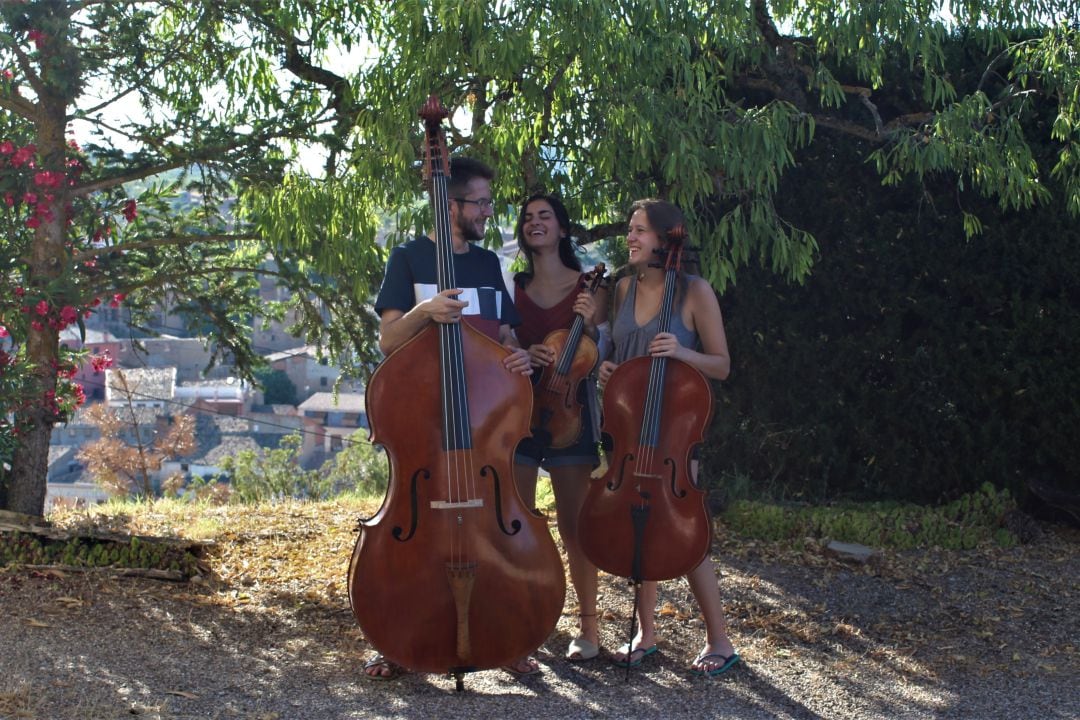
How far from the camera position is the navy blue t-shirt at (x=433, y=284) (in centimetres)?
398

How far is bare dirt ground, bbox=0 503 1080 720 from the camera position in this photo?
12.6 ft

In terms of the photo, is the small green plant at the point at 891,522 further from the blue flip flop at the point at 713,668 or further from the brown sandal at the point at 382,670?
the brown sandal at the point at 382,670

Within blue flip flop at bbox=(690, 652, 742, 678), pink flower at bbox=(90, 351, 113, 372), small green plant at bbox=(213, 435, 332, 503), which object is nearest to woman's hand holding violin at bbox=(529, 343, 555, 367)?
blue flip flop at bbox=(690, 652, 742, 678)

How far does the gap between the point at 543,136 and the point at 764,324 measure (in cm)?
251

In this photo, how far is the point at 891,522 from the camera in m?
6.64

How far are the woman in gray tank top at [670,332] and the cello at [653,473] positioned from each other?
0.46 ft

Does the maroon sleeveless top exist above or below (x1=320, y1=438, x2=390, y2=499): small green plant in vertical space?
above

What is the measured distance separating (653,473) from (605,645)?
108 centimetres

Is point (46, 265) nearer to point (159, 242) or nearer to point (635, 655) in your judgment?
point (159, 242)

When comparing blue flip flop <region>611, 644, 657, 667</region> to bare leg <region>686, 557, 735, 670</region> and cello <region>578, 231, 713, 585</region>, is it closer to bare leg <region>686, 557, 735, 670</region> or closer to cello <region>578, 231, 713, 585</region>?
bare leg <region>686, 557, 735, 670</region>

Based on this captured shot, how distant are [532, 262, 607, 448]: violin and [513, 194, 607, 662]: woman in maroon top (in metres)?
0.13

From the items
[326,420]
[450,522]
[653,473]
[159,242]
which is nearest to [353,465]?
[159,242]

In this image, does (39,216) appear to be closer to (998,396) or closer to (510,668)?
(510,668)

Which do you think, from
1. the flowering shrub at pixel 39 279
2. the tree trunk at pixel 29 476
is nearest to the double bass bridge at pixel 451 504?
the flowering shrub at pixel 39 279
